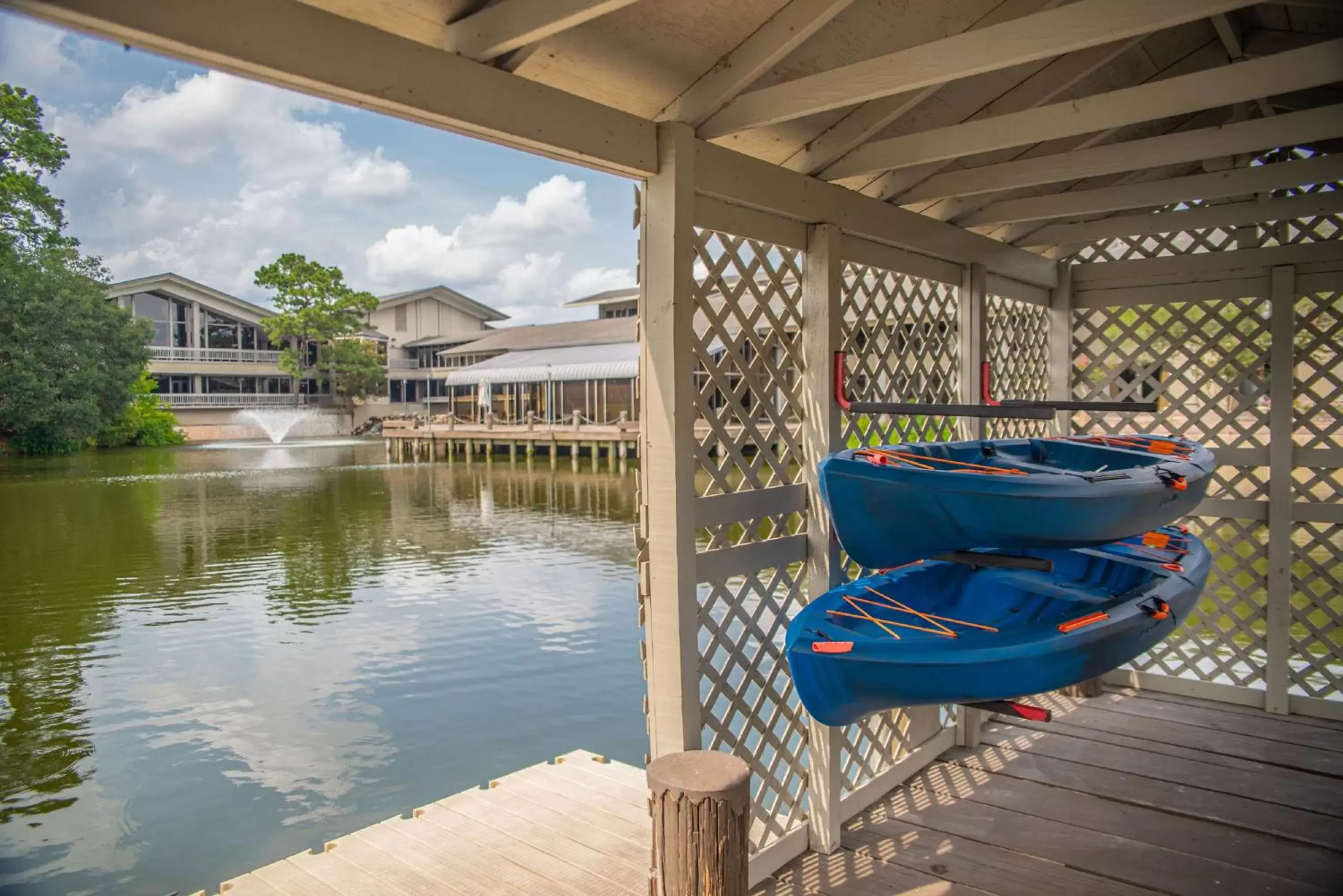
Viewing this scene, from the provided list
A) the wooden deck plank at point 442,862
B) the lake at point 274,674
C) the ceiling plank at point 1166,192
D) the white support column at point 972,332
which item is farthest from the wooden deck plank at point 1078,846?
the lake at point 274,674

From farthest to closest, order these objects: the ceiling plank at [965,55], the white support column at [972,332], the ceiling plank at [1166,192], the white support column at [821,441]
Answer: the white support column at [972,332]
the ceiling plank at [1166,192]
the white support column at [821,441]
the ceiling plank at [965,55]

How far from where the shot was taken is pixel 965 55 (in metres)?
2.21

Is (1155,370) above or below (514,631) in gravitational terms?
above

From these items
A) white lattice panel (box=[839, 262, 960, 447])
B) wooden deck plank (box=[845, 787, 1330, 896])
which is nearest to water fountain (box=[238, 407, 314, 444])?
white lattice panel (box=[839, 262, 960, 447])

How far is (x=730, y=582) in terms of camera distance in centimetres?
1067

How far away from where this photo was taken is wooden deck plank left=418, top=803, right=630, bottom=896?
310cm

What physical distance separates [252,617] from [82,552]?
5222 millimetres

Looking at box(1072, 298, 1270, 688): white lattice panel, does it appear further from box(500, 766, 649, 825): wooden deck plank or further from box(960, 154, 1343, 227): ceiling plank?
box(500, 766, 649, 825): wooden deck plank

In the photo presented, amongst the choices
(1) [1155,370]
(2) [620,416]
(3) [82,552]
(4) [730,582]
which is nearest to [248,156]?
(2) [620,416]

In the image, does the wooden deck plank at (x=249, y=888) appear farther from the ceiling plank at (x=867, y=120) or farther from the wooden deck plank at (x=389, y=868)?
the ceiling plank at (x=867, y=120)

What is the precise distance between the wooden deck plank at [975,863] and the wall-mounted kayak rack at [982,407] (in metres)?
1.49

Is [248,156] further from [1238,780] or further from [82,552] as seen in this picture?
[1238,780]

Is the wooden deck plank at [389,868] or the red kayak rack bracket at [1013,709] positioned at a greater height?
the red kayak rack bracket at [1013,709]

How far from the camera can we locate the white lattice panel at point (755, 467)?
9.06ft
